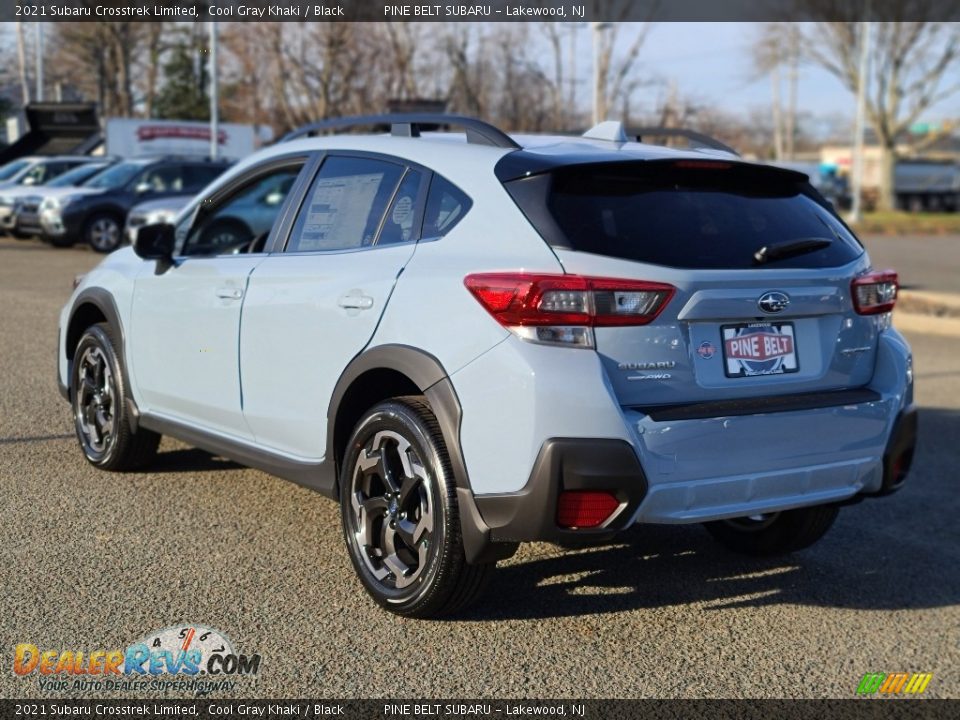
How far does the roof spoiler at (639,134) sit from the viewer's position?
16.1 feet

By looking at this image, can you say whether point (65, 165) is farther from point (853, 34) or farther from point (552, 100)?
point (853, 34)

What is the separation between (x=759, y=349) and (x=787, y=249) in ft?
1.35

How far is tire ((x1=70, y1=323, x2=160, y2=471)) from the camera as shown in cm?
594

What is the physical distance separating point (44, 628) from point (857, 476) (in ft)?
9.55

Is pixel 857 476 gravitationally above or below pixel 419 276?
below

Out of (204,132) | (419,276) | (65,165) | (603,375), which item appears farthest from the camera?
(204,132)

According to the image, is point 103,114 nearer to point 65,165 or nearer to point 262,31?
point 262,31

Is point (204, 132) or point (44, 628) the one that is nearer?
point (44, 628)

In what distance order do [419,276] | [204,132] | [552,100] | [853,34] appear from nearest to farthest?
[419,276] < [204,132] < [552,100] < [853,34]

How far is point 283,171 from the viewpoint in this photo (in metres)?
5.51

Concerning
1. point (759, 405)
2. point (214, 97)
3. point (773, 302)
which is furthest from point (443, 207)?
point (214, 97)

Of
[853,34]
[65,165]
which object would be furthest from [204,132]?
[853,34]

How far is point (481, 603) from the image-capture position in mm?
4422

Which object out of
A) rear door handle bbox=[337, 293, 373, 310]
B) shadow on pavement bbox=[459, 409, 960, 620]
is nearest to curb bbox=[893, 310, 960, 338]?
shadow on pavement bbox=[459, 409, 960, 620]
